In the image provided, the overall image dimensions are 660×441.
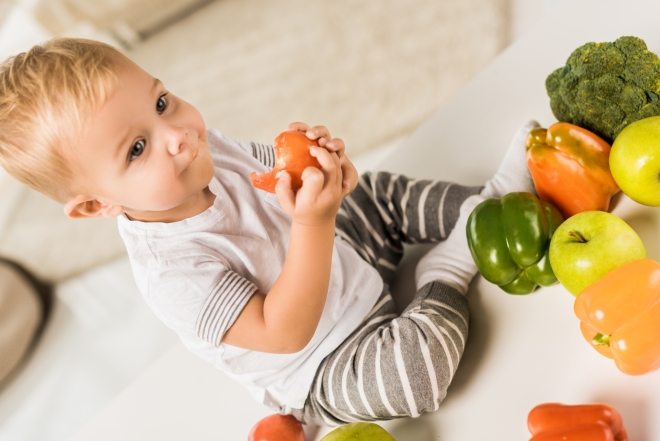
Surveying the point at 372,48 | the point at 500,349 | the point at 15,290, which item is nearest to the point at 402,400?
the point at 500,349

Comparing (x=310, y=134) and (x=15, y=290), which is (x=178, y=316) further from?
(x=15, y=290)

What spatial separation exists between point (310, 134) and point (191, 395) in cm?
73

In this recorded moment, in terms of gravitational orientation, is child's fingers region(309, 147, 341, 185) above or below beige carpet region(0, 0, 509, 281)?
above

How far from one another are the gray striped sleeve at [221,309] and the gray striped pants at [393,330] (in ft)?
0.78

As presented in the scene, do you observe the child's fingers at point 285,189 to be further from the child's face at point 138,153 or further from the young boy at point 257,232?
the child's face at point 138,153

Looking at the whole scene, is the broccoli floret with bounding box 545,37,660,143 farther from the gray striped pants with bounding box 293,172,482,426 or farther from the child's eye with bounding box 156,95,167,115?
the child's eye with bounding box 156,95,167,115

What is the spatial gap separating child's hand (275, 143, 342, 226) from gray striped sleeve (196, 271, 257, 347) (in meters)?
0.16

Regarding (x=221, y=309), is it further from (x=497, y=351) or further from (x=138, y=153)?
(x=497, y=351)

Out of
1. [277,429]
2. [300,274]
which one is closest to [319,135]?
[300,274]

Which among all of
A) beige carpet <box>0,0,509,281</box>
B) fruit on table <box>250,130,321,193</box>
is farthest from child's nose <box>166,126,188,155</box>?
beige carpet <box>0,0,509,281</box>

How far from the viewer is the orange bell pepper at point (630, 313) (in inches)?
31.5

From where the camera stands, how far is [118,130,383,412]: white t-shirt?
947 mm

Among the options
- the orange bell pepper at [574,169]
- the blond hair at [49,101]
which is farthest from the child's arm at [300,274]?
the orange bell pepper at [574,169]

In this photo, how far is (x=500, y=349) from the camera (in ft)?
3.34
